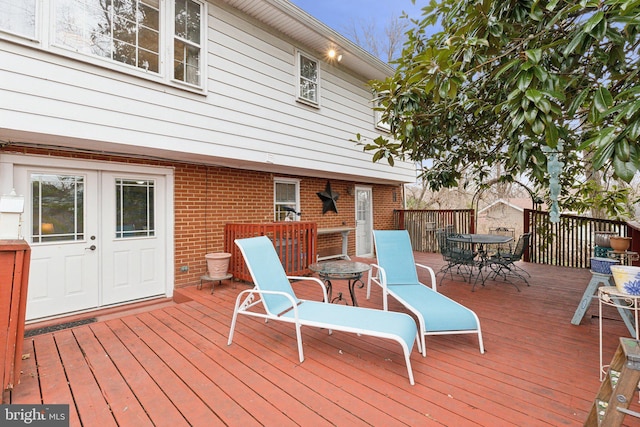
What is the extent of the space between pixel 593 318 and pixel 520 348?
1.76 metres

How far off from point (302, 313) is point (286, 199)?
4.65 meters

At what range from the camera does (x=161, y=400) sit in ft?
7.70

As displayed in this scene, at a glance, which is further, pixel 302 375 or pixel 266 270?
pixel 266 270

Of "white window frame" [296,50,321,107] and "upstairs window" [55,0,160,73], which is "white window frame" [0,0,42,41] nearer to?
"upstairs window" [55,0,160,73]

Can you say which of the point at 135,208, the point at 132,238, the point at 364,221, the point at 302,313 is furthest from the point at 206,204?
the point at 364,221

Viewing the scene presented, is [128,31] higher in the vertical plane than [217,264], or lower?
higher

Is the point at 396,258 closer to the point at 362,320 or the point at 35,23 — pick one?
the point at 362,320

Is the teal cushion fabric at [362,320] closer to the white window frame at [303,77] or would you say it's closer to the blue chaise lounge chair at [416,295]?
the blue chaise lounge chair at [416,295]

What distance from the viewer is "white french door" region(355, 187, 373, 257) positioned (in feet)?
31.5

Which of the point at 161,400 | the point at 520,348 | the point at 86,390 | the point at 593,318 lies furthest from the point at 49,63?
the point at 593,318

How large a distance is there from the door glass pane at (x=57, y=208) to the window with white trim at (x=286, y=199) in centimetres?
366

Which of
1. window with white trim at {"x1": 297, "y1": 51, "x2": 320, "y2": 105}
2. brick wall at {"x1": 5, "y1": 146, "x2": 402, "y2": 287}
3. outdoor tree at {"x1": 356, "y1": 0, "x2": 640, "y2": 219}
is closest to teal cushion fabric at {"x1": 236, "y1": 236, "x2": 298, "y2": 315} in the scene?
outdoor tree at {"x1": 356, "y1": 0, "x2": 640, "y2": 219}

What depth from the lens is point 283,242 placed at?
18.5ft

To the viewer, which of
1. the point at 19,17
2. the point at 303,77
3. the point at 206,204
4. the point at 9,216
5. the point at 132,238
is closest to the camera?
the point at 9,216
